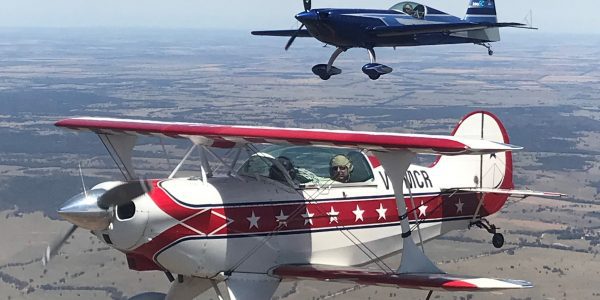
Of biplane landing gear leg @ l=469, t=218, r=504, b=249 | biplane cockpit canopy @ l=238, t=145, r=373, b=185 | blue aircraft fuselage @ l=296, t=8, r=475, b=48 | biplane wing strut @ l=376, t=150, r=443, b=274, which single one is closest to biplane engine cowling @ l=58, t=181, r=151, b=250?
biplane cockpit canopy @ l=238, t=145, r=373, b=185

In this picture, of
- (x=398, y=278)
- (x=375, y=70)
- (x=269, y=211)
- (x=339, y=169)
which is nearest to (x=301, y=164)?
(x=339, y=169)

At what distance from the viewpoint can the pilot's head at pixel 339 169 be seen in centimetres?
1360

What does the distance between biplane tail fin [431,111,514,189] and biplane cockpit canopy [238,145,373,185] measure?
2.53m

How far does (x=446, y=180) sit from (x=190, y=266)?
5.61 metres

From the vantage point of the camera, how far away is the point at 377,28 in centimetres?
2456

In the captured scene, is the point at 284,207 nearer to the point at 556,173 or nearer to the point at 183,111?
the point at 556,173

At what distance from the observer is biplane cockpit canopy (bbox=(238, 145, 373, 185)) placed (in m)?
13.0

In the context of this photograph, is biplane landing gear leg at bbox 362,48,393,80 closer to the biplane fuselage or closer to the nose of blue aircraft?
the nose of blue aircraft

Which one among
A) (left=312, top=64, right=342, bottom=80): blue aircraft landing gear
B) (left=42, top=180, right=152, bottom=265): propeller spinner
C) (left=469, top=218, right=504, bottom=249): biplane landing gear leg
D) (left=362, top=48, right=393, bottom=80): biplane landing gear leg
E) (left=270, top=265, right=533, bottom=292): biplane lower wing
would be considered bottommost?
(left=469, top=218, right=504, bottom=249): biplane landing gear leg

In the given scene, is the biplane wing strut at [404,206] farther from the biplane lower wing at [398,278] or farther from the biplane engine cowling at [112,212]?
the biplane engine cowling at [112,212]

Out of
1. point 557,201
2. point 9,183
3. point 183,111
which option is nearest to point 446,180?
point 557,201

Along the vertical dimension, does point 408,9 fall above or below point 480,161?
above

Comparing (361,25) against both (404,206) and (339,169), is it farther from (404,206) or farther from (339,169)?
(404,206)

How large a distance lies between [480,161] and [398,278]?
16.7ft
